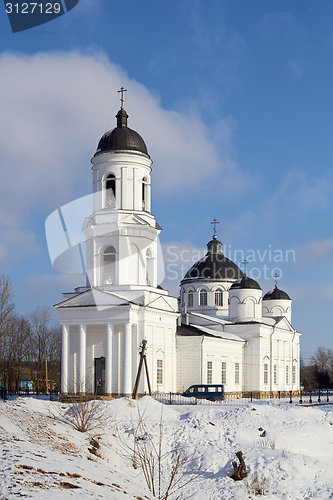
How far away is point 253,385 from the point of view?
4938cm

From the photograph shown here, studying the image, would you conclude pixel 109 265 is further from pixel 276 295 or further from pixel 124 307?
pixel 276 295

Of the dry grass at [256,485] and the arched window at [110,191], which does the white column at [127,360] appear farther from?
the dry grass at [256,485]

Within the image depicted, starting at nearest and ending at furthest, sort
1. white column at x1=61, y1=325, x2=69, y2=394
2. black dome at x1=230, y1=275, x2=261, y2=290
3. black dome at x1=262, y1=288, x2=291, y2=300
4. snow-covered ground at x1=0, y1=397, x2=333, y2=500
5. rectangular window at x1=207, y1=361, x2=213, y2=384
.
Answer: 1. snow-covered ground at x1=0, y1=397, x2=333, y2=500
2. white column at x1=61, y1=325, x2=69, y2=394
3. rectangular window at x1=207, y1=361, x2=213, y2=384
4. black dome at x1=230, y1=275, x2=261, y2=290
5. black dome at x1=262, y1=288, x2=291, y2=300

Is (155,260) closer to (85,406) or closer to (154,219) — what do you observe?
(154,219)

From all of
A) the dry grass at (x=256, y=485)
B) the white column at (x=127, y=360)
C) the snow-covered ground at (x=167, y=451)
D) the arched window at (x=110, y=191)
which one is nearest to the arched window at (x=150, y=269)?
the arched window at (x=110, y=191)

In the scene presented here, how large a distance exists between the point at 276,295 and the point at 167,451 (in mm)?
43473

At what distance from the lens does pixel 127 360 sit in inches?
1410

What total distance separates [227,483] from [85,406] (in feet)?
16.8

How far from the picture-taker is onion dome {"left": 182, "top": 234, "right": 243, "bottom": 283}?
57094mm

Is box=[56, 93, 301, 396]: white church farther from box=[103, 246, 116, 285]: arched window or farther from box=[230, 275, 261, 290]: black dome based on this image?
box=[230, 275, 261, 290]: black dome

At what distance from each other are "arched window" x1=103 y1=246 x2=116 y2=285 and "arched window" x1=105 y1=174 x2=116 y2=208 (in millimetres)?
2810

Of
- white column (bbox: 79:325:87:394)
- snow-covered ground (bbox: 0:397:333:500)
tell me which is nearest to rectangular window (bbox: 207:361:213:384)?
white column (bbox: 79:325:87:394)

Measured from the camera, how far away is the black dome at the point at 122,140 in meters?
38.8

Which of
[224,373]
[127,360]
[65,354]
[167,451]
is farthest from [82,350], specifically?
[167,451]
